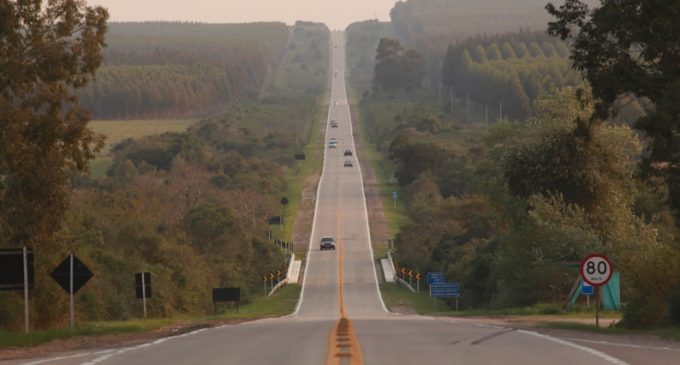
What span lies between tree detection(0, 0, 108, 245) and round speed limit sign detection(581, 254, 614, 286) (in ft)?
45.0

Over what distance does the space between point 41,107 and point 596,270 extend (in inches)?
590

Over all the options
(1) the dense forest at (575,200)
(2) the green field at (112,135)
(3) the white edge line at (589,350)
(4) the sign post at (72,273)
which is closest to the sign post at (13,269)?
(4) the sign post at (72,273)

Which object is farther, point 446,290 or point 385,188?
point 385,188

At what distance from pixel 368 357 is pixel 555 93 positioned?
1875 inches

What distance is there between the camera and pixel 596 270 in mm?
27875

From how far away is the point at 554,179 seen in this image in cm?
5869

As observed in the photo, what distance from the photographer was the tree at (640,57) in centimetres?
2969

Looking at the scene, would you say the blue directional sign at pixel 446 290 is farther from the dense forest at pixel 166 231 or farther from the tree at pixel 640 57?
the tree at pixel 640 57

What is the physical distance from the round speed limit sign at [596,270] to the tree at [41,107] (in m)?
13.7

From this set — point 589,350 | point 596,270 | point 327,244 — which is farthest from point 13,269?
point 327,244

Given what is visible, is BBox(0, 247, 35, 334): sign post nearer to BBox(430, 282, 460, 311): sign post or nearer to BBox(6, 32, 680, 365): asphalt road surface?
BBox(6, 32, 680, 365): asphalt road surface

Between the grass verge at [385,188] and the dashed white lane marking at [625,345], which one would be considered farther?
the grass verge at [385,188]

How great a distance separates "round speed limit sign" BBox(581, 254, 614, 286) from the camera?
2778cm

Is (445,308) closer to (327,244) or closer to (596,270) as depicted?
(327,244)
